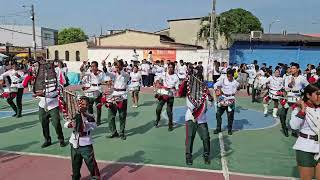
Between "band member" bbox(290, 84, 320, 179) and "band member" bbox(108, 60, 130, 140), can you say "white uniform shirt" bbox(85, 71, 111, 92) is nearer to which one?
"band member" bbox(108, 60, 130, 140)

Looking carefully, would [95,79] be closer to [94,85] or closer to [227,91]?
[94,85]

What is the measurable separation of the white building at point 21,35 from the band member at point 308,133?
75.2 metres

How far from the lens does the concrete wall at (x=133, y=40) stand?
34.6 metres

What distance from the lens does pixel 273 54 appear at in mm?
29531

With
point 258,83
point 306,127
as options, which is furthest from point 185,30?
point 306,127

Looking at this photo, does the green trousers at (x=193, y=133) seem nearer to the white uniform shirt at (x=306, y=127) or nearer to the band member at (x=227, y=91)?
the band member at (x=227, y=91)

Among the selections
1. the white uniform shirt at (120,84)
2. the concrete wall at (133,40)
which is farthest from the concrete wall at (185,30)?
the white uniform shirt at (120,84)

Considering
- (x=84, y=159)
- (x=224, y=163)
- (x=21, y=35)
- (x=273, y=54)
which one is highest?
(x=21, y=35)

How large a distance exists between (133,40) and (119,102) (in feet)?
88.9

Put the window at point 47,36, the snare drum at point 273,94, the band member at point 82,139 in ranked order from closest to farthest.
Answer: the band member at point 82,139, the snare drum at point 273,94, the window at point 47,36

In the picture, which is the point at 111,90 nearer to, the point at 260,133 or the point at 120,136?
the point at 120,136

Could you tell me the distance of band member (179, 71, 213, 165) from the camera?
7469 millimetres

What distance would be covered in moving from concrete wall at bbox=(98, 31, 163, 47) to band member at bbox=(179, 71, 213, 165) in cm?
2692

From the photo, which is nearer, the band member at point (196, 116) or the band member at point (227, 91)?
the band member at point (196, 116)
